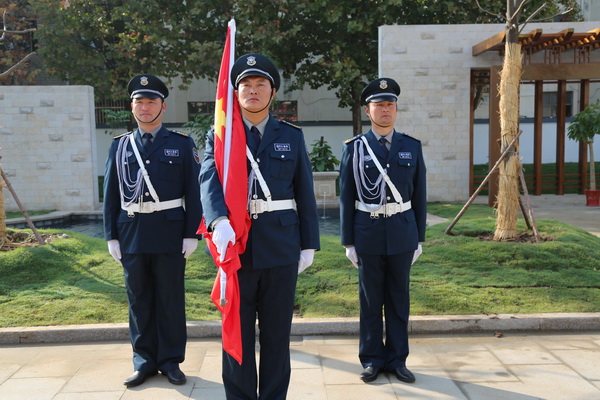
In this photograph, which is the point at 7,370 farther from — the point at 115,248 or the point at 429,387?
the point at 429,387

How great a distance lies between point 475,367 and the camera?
4.36 meters

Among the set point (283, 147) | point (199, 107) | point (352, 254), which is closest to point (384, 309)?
point (352, 254)

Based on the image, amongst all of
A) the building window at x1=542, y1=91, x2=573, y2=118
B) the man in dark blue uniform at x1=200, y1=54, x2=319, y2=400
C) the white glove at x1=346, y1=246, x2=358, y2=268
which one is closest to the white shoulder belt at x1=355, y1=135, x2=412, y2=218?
the white glove at x1=346, y1=246, x2=358, y2=268

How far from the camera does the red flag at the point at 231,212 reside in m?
3.19

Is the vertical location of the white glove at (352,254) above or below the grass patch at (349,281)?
above

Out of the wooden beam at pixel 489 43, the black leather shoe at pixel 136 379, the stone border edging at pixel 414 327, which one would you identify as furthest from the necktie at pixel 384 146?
the wooden beam at pixel 489 43

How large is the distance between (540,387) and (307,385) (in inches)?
60.5

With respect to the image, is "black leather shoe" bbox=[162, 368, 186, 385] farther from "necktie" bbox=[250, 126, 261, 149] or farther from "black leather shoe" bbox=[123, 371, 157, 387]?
"necktie" bbox=[250, 126, 261, 149]

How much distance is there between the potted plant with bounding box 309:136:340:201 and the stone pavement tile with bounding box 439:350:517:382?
9.64m

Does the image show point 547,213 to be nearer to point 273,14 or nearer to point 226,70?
point 273,14

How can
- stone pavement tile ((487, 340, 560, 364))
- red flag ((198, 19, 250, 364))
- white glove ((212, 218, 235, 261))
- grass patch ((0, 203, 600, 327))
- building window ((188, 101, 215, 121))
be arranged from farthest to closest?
building window ((188, 101, 215, 121)) < grass patch ((0, 203, 600, 327)) < stone pavement tile ((487, 340, 560, 364)) < red flag ((198, 19, 250, 364)) < white glove ((212, 218, 235, 261))

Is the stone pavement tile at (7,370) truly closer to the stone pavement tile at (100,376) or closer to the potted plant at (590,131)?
the stone pavement tile at (100,376)

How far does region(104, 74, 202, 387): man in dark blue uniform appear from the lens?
4.14m

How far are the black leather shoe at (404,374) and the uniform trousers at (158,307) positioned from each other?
151 centimetres
